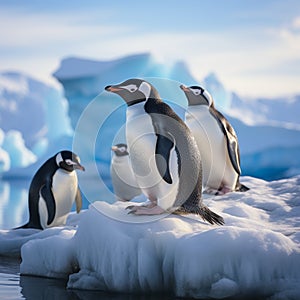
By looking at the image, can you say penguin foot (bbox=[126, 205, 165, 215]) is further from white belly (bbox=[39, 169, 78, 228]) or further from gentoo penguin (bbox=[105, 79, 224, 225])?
white belly (bbox=[39, 169, 78, 228])

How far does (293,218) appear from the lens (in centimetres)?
458

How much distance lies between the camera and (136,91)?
13.9 ft

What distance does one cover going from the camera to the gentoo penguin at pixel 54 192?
6.20 meters

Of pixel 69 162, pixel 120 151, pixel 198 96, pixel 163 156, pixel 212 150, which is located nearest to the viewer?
pixel 163 156

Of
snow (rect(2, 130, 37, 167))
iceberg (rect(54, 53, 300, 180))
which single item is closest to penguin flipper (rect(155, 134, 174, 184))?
iceberg (rect(54, 53, 300, 180))

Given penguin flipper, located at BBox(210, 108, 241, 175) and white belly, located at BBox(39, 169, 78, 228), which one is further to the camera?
white belly, located at BBox(39, 169, 78, 228)

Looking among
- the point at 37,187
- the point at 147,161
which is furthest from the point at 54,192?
the point at 147,161

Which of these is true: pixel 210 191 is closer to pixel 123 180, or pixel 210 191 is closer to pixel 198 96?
pixel 198 96

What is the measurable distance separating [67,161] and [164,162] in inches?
96.1

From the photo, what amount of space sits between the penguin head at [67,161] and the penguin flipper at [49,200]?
0.24 metres

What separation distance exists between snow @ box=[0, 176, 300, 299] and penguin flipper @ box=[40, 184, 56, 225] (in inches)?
72.8

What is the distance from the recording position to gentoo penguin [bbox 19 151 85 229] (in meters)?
6.20

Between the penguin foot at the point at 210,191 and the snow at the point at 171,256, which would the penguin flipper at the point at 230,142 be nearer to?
the penguin foot at the point at 210,191

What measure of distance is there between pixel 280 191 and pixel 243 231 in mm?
2236
